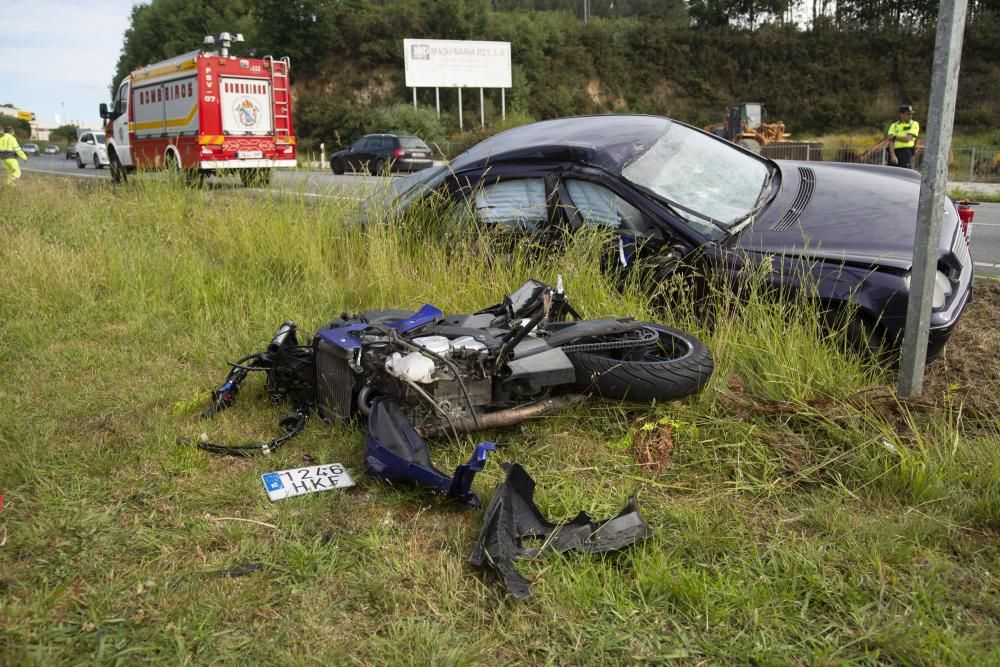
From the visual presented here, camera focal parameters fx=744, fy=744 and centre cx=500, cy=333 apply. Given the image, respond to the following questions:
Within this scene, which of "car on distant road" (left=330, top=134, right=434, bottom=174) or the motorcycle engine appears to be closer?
the motorcycle engine

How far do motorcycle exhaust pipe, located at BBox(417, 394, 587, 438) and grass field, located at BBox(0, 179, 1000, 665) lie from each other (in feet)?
0.43

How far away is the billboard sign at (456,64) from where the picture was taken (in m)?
41.4

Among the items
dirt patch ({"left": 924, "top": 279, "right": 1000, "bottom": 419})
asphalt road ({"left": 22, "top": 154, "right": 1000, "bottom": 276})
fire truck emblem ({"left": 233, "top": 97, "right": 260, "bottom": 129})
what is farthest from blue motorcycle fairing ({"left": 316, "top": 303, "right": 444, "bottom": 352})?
fire truck emblem ({"left": 233, "top": 97, "right": 260, "bottom": 129})

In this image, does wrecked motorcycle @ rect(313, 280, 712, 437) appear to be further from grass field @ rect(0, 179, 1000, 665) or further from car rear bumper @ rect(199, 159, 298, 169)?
car rear bumper @ rect(199, 159, 298, 169)

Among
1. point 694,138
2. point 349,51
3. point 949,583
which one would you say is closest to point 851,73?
point 349,51

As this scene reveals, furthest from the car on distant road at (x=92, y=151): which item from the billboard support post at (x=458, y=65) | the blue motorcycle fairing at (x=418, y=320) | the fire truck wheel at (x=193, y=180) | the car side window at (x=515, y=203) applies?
the blue motorcycle fairing at (x=418, y=320)

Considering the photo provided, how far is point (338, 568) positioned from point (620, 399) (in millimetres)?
1460

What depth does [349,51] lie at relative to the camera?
48.7 m

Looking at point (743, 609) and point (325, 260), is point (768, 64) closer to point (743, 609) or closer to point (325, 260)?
point (325, 260)

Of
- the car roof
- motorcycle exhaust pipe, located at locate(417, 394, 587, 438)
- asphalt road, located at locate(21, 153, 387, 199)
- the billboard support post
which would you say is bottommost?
motorcycle exhaust pipe, located at locate(417, 394, 587, 438)

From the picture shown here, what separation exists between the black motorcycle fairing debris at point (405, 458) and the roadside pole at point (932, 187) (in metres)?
1.83

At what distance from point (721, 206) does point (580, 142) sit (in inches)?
37.7

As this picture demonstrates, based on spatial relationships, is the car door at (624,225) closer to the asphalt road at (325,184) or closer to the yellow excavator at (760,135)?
the asphalt road at (325,184)

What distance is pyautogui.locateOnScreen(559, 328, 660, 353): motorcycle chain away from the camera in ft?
10.9
